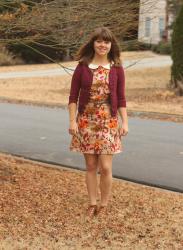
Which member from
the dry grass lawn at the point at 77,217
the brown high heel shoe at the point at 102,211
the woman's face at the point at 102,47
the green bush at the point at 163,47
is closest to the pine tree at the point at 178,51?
the dry grass lawn at the point at 77,217

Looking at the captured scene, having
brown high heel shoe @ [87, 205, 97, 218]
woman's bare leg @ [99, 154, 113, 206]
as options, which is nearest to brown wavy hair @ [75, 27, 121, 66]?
woman's bare leg @ [99, 154, 113, 206]

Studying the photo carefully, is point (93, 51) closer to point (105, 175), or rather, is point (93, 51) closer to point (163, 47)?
point (105, 175)

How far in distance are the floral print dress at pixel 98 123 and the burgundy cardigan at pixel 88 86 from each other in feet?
0.11

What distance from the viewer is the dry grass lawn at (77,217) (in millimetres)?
4590

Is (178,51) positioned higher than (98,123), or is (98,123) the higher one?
(98,123)

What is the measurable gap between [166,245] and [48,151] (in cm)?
453

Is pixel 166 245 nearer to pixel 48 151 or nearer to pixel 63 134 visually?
pixel 48 151

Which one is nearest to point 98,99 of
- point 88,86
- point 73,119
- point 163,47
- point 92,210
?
point 88,86

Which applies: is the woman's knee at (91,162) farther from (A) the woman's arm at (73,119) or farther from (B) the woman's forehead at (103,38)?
(B) the woman's forehead at (103,38)

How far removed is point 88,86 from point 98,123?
1.04 ft

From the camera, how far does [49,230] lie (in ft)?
15.9

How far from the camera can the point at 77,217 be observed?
5.18 meters

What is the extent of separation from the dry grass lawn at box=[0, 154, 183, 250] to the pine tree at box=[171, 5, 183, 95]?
33.9 ft

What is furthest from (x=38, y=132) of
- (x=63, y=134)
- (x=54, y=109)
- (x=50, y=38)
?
(x=50, y=38)
